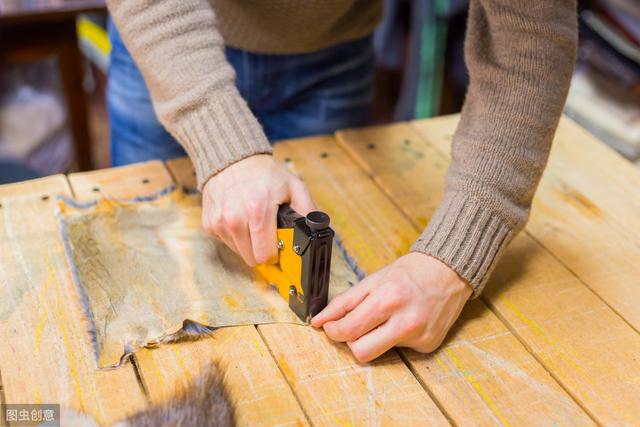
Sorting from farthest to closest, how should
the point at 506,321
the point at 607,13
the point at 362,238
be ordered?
the point at 607,13 < the point at 362,238 < the point at 506,321

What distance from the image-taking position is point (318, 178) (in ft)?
3.63

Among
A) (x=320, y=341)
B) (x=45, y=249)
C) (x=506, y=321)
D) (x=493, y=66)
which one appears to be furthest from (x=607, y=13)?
(x=45, y=249)

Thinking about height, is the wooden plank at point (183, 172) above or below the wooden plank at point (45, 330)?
below

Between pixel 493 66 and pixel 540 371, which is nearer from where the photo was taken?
pixel 540 371

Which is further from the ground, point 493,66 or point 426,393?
point 493,66

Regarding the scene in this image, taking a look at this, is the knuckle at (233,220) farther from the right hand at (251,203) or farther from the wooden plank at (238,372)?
the wooden plank at (238,372)

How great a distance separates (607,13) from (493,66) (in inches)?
42.5

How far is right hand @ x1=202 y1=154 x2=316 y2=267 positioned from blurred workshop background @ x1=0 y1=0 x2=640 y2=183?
103cm

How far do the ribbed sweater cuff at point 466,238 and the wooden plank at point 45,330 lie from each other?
376 millimetres

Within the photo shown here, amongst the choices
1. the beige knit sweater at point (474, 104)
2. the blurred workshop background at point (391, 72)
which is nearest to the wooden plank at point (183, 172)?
the beige knit sweater at point (474, 104)

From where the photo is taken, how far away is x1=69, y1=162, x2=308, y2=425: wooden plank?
72 centimetres

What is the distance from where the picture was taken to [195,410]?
707 mm

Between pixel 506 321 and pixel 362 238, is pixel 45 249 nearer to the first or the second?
pixel 362 238

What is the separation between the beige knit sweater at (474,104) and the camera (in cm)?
86
